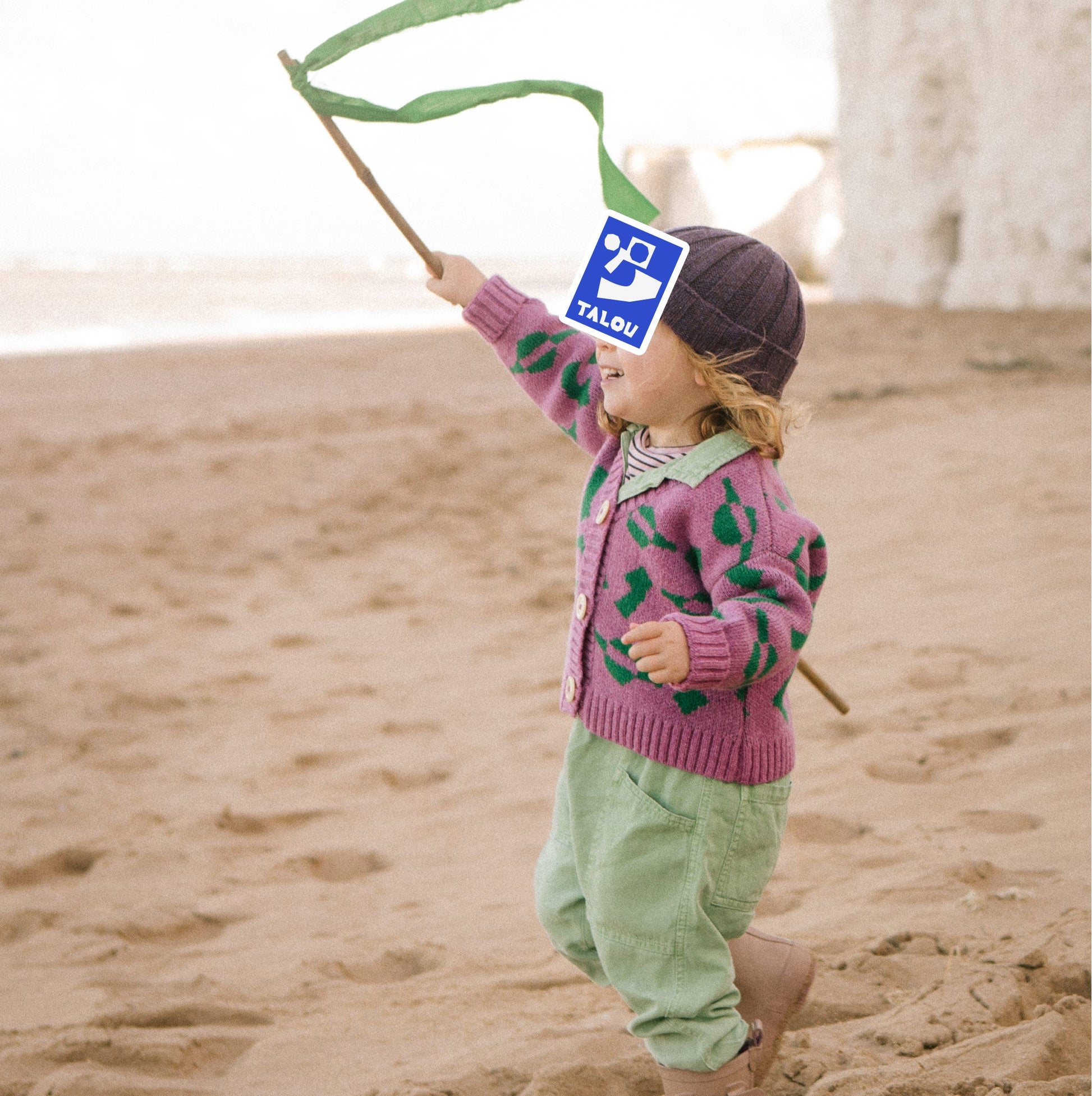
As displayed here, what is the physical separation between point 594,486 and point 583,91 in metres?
0.53

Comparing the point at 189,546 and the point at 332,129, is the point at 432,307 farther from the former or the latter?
the point at 332,129

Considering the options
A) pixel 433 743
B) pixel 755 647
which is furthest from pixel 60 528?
pixel 755 647

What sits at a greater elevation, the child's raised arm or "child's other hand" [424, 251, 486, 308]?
"child's other hand" [424, 251, 486, 308]

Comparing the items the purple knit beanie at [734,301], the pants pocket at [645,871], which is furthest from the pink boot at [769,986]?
the purple knit beanie at [734,301]

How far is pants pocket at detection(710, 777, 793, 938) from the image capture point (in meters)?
1.50

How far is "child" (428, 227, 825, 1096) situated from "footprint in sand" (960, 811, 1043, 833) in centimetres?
104

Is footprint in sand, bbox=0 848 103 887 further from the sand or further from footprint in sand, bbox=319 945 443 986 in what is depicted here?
footprint in sand, bbox=319 945 443 986

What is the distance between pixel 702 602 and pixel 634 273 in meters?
0.40

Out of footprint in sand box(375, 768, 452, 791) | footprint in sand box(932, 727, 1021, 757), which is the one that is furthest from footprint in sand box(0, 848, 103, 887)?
footprint in sand box(932, 727, 1021, 757)

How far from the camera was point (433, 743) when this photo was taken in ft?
10.3

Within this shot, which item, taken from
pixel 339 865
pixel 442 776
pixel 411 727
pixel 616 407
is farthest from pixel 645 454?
pixel 411 727

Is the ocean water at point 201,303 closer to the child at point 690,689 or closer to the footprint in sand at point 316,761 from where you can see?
the footprint in sand at point 316,761

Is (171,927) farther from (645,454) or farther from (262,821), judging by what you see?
(645,454)

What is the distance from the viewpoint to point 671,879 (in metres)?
1.47
